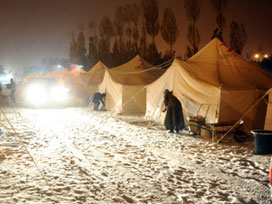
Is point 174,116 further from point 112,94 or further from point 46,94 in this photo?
point 46,94

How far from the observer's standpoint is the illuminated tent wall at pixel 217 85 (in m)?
8.69

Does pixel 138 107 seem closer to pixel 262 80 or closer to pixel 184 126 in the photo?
pixel 184 126

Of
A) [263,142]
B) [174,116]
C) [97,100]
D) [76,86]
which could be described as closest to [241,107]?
[174,116]

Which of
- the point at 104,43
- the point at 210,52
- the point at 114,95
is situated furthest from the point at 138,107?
the point at 104,43

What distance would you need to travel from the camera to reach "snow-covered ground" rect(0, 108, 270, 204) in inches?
157

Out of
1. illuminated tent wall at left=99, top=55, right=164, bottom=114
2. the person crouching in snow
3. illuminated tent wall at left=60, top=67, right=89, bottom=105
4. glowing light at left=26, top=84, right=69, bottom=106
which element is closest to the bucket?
illuminated tent wall at left=99, top=55, right=164, bottom=114

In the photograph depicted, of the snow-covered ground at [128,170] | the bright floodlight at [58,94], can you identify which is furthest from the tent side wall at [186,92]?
the bright floodlight at [58,94]

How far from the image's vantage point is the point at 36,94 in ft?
58.9

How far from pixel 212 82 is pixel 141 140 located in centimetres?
343

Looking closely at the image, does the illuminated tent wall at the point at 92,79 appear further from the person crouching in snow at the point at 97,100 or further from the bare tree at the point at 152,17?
the bare tree at the point at 152,17

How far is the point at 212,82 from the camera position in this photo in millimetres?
9156

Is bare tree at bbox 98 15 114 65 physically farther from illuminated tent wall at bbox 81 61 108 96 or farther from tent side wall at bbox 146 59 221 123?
tent side wall at bbox 146 59 221 123

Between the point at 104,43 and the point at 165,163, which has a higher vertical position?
the point at 104,43

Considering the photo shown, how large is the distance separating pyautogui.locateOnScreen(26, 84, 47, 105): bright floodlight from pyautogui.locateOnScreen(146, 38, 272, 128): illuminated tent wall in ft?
31.3
